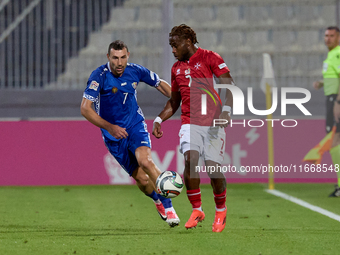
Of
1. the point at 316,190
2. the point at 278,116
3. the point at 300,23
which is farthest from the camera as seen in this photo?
the point at 300,23

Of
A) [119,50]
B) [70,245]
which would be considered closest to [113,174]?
[119,50]

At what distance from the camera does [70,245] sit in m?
4.44

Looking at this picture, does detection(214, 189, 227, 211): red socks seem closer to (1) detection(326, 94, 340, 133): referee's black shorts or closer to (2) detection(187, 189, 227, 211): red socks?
(2) detection(187, 189, 227, 211): red socks

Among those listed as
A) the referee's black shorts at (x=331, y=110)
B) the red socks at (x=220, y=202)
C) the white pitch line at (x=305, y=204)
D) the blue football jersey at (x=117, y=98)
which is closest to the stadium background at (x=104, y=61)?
the white pitch line at (x=305, y=204)

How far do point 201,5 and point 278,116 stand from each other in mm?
3893

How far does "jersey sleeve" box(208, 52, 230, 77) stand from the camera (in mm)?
5012

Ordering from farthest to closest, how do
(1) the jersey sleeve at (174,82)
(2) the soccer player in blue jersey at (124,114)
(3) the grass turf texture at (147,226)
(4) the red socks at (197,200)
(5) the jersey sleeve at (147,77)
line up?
(5) the jersey sleeve at (147,77) < (2) the soccer player in blue jersey at (124,114) < (1) the jersey sleeve at (174,82) < (4) the red socks at (197,200) < (3) the grass turf texture at (147,226)

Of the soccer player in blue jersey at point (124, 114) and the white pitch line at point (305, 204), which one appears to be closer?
the soccer player in blue jersey at point (124, 114)

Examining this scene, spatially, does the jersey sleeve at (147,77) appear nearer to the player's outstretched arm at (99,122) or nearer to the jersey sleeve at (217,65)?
the player's outstretched arm at (99,122)

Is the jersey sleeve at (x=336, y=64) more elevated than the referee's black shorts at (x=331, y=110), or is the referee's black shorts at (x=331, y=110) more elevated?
the jersey sleeve at (x=336, y=64)

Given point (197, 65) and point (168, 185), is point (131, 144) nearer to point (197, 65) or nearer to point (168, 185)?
point (168, 185)

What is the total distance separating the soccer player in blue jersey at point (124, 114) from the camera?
5.37 meters

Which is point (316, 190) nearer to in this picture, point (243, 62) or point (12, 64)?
point (243, 62)

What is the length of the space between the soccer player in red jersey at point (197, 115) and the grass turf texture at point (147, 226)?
309 mm
